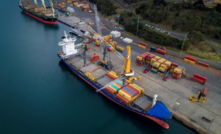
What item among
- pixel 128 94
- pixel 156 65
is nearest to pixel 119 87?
pixel 128 94

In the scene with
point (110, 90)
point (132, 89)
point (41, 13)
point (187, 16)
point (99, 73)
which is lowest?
point (110, 90)

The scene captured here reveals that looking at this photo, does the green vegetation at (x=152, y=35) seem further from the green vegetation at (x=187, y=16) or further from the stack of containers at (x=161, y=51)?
the green vegetation at (x=187, y=16)

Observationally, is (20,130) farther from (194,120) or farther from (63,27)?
(63,27)

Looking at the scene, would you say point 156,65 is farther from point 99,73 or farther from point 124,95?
point 99,73

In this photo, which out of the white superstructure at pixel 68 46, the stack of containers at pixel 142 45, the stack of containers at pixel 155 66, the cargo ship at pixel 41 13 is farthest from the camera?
the cargo ship at pixel 41 13

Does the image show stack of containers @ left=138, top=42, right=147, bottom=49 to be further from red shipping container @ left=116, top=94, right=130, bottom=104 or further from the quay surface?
red shipping container @ left=116, top=94, right=130, bottom=104

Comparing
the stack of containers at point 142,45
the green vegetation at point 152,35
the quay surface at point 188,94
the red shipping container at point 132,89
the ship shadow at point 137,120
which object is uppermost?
the green vegetation at point 152,35

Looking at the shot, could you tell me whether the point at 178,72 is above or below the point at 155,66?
below

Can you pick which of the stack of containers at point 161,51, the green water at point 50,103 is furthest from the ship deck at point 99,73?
the stack of containers at point 161,51

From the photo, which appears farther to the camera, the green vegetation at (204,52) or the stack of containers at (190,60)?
the green vegetation at (204,52)
